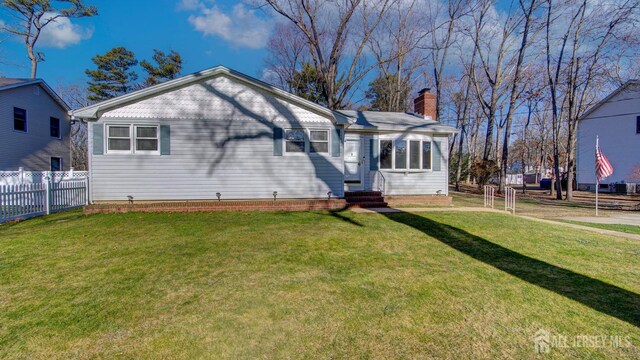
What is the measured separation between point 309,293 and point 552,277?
3.48 m

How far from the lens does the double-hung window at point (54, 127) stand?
19.0 m

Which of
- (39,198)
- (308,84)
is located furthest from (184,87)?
(308,84)

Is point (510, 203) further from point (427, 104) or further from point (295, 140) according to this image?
point (295, 140)

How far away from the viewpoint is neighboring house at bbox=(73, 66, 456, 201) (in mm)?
9688

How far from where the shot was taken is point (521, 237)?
663 centimetres

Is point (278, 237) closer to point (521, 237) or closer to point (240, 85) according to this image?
point (521, 237)

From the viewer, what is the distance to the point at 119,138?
9.70 m

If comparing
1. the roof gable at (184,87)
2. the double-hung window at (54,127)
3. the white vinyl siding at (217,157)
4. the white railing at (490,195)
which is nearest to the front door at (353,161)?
the white vinyl siding at (217,157)

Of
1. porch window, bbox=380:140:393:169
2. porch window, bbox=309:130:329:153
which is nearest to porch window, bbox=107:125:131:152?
porch window, bbox=309:130:329:153

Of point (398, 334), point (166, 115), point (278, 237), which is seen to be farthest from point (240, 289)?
point (166, 115)

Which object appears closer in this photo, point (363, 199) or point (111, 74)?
point (363, 199)

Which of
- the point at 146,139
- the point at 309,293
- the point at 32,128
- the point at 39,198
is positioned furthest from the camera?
the point at 32,128

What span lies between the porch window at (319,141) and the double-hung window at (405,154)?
2.66 meters

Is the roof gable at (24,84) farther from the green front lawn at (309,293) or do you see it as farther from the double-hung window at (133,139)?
the green front lawn at (309,293)
